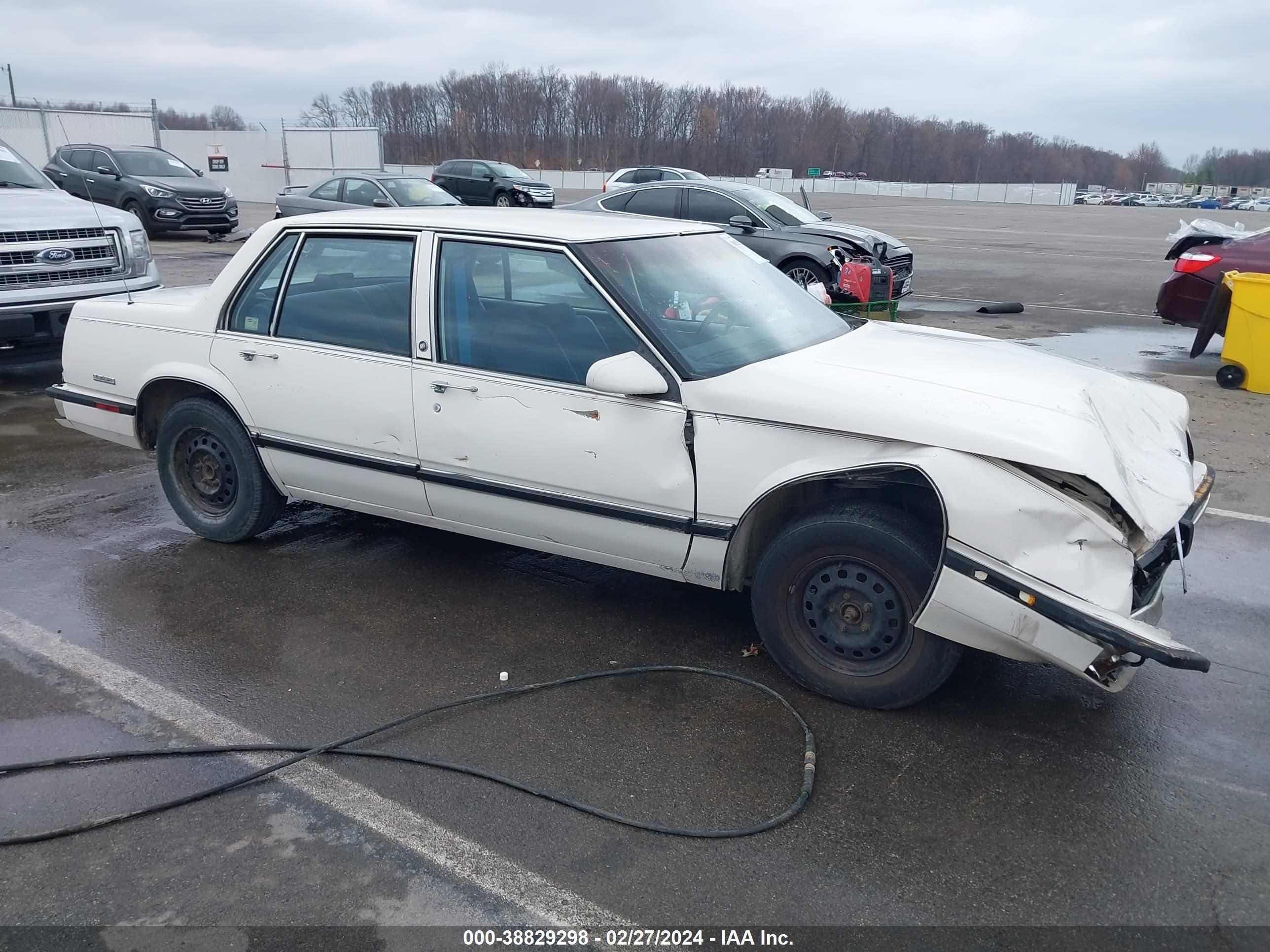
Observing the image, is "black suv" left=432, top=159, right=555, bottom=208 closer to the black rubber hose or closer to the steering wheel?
the steering wheel

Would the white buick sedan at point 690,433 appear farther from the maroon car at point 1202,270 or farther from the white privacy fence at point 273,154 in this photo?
the white privacy fence at point 273,154

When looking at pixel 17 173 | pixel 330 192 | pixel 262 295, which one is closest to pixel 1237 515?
pixel 262 295

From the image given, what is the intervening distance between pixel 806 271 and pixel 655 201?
2.52 meters

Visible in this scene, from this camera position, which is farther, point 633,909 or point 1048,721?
point 1048,721

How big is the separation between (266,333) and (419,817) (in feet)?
8.67

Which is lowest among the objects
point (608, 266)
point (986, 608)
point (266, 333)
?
point (986, 608)

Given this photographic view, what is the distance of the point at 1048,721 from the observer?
11.7 feet

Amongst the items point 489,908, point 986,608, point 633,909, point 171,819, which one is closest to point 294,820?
point 171,819

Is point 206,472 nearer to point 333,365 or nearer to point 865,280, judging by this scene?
point 333,365

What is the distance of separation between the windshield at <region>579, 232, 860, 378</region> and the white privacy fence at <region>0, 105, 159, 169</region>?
27.9 meters

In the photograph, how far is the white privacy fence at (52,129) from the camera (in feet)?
88.7

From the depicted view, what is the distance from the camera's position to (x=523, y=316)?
4.09 m

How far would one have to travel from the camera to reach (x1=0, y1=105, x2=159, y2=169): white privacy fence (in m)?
27.0

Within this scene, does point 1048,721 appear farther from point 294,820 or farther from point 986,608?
point 294,820
